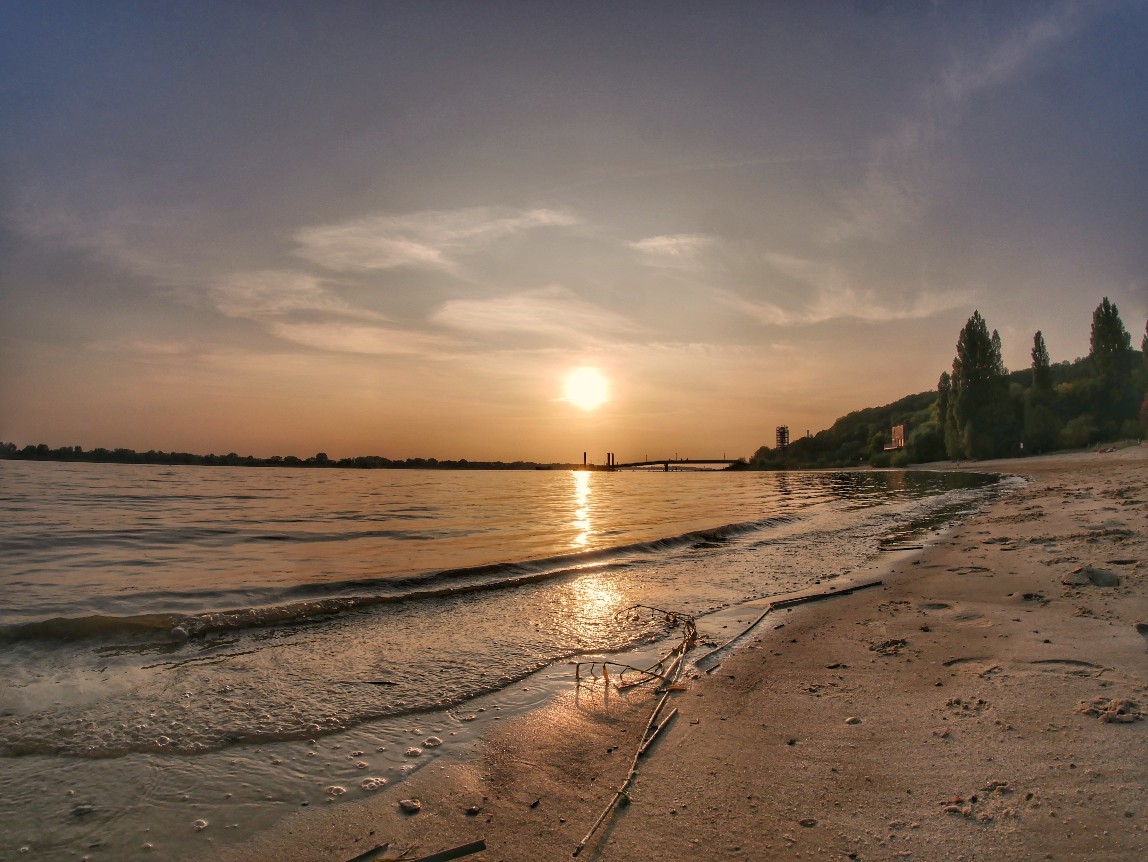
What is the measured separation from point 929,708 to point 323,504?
1167 inches

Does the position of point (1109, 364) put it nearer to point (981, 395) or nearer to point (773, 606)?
point (981, 395)

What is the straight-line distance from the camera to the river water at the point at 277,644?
3619 millimetres

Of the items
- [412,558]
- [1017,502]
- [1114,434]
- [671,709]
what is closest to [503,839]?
[671,709]

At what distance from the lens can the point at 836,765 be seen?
11.5 feet

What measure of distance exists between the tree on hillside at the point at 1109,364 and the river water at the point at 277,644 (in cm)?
7660

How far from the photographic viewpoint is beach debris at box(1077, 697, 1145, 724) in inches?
146

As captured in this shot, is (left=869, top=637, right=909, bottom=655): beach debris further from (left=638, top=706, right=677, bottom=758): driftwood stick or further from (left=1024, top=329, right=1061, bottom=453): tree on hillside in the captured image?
(left=1024, top=329, right=1061, bottom=453): tree on hillside

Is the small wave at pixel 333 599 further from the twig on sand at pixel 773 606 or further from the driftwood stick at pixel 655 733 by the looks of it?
the driftwood stick at pixel 655 733

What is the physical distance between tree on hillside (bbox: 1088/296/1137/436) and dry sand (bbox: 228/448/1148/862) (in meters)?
88.1

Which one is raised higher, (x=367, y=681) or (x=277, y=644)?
(x=367, y=681)

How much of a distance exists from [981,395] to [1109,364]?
14154 mm

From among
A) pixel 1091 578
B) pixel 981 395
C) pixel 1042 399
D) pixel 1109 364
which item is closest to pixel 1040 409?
pixel 1042 399

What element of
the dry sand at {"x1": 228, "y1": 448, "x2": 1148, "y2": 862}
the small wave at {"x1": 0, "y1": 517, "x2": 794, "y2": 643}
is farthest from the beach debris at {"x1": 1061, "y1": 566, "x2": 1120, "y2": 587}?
the small wave at {"x1": 0, "y1": 517, "x2": 794, "y2": 643}

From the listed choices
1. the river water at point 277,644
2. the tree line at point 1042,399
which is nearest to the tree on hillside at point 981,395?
the tree line at point 1042,399
